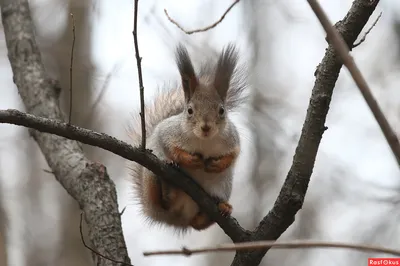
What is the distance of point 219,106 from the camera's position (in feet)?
8.28

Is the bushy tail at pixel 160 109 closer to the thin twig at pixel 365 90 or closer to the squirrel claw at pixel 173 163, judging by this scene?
the squirrel claw at pixel 173 163

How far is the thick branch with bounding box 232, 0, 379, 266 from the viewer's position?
1.82m

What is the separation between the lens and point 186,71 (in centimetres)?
256

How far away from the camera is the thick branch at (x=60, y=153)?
2508 millimetres

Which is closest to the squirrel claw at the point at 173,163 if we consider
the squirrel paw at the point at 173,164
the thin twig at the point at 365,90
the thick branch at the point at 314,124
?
the squirrel paw at the point at 173,164

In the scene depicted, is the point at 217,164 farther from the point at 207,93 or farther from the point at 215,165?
the point at 207,93

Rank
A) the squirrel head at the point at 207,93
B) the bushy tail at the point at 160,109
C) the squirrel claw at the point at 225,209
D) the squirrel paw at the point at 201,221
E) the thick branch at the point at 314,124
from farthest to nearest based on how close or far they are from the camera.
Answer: the bushy tail at the point at 160,109
the squirrel paw at the point at 201,221
the squirrel head at the point at 207,93
the squirrel claw at the point at 225,209
the thick branch at the point at 314,124

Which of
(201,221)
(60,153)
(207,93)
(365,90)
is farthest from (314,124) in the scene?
(60,153)

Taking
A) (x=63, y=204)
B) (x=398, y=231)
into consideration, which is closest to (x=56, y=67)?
(x=63, y=204)

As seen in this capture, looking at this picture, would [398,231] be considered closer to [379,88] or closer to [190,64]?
[379,88]

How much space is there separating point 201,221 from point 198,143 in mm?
370

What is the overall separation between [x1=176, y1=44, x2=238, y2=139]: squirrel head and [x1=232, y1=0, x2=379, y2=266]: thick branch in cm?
51

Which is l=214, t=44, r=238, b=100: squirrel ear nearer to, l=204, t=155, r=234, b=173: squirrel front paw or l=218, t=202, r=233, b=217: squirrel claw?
l=204, t=155, r=234, b=173: squirrel front paw

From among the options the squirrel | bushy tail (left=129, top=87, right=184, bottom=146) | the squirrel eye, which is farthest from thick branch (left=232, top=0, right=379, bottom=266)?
bushy tail (left=129, top=87, right=184, bottom=146)
